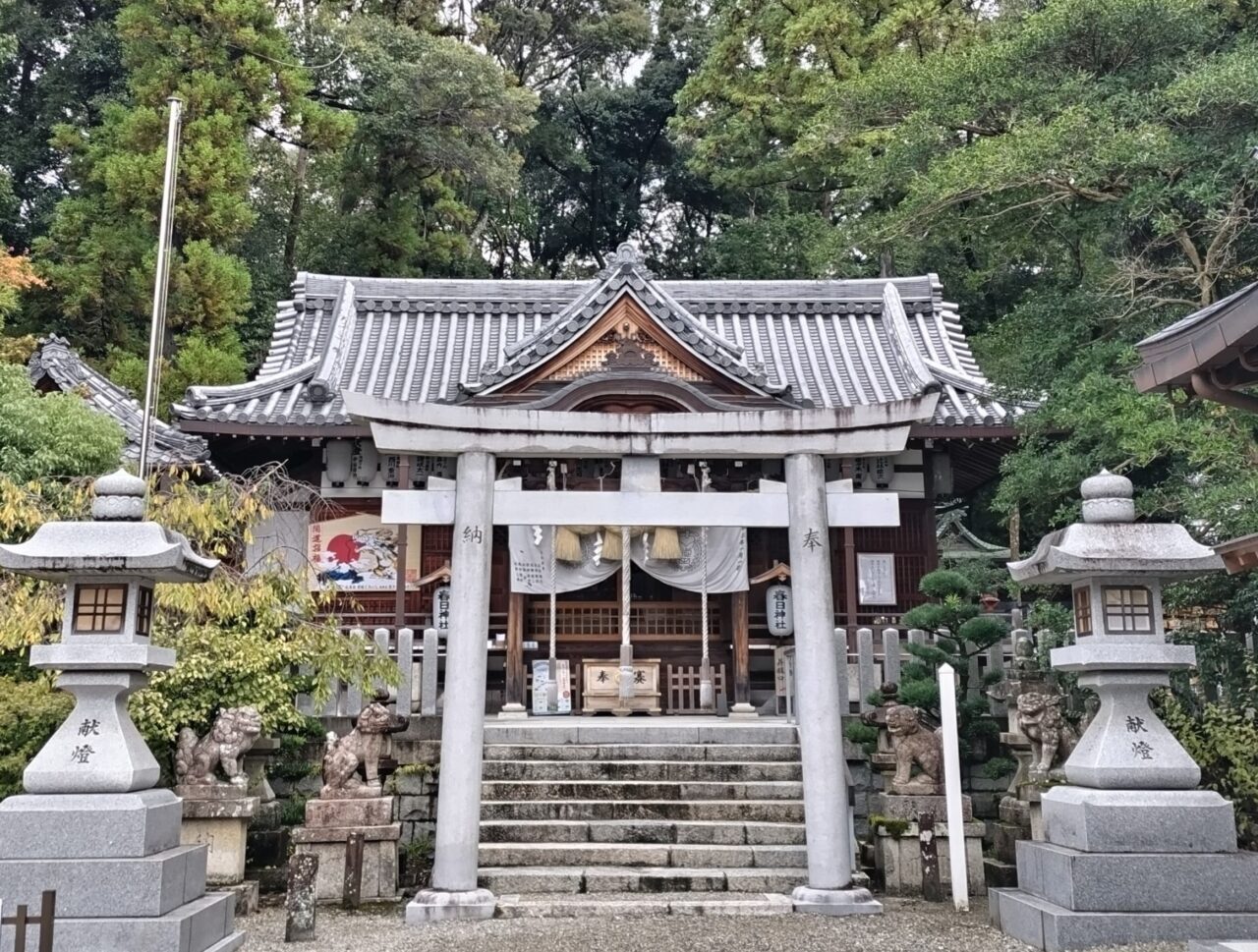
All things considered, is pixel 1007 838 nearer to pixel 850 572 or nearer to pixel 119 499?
pixel 850 572

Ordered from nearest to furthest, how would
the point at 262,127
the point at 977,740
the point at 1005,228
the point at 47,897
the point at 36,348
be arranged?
the point at 47,897, the point at 977,740, the point at 1005,228, the point at 36,348, the point at 262,127

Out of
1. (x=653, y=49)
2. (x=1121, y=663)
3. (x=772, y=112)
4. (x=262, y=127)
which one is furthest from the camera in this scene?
(x=653, y=49)

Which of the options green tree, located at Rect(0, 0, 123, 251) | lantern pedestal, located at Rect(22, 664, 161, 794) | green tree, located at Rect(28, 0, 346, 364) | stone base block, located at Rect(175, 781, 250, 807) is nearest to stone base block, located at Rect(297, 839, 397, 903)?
stone base block, located at Rect(175, 781, 250, 807)

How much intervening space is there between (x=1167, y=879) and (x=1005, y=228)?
7.60 m

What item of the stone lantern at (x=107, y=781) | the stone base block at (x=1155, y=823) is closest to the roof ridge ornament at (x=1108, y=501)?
the stone base block at (x=1155, y=823)

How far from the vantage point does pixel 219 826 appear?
8.49 meters

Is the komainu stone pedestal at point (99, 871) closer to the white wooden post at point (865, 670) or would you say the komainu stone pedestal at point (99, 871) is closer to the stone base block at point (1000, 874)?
the stone base block at point (1000, 874)

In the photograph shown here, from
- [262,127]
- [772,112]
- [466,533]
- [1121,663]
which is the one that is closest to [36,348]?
[262,127]

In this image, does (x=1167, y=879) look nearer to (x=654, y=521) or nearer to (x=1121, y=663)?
(x=1121, y=663)

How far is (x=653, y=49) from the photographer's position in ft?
117

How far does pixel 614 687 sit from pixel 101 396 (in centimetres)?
865

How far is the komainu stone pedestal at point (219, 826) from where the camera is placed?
8422 mm

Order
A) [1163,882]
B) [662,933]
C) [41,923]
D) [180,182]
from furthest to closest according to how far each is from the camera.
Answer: [180,182] → [662,933] → [1163,882] → [41,923]

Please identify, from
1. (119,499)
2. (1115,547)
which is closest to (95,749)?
(119,499)
